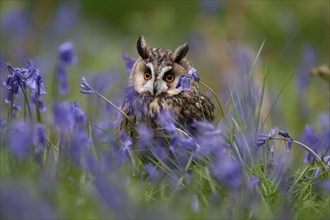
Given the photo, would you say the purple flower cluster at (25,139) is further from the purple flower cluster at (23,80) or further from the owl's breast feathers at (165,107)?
the owl's breast feathers at (165,107)

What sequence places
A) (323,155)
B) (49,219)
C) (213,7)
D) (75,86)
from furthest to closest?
(213,7) → (75,86) → (323,155) → (49,219)

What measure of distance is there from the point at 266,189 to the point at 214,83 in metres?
4.42

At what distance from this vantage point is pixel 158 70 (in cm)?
361

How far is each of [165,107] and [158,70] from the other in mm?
191

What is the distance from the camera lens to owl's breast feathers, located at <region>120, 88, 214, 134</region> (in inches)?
135

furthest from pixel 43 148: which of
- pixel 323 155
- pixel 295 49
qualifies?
pixel 295 49

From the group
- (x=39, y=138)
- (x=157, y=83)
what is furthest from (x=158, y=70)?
(x=39, y=138)

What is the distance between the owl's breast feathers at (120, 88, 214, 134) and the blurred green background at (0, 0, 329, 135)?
3.14 ft

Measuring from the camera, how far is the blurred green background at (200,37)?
5777 millimetres

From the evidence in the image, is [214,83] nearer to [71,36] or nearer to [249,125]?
[71,36]

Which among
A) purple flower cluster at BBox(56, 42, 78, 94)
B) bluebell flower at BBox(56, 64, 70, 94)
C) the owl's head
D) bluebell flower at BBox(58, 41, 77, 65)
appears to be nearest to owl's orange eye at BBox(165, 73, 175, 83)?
the owl's head

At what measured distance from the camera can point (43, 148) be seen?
97.9 inches

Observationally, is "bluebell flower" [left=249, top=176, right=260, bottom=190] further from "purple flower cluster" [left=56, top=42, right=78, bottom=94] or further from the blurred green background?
the blurred green background

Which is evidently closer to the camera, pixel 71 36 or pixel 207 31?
pixel 207 31
